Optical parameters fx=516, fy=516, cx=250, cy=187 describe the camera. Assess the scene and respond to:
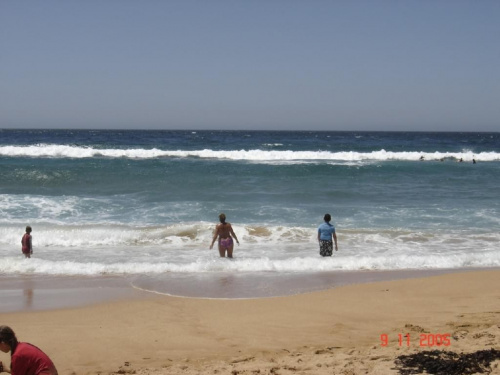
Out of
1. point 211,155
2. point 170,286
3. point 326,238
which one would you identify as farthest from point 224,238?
point 211,155

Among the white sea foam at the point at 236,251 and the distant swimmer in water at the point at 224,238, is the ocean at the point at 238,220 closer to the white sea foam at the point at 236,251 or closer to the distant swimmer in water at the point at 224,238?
the white sea foam at the point at 236,251

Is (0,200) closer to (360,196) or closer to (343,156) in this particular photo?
(360,196)

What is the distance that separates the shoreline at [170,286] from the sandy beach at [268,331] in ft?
1.00

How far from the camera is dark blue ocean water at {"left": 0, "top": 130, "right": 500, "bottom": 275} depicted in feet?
36.7

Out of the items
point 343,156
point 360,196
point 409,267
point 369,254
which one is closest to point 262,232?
point 369,254

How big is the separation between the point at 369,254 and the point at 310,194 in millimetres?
8980

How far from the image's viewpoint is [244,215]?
1678cm

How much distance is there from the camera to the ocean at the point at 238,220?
10539 millimetres

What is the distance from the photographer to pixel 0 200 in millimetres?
18516

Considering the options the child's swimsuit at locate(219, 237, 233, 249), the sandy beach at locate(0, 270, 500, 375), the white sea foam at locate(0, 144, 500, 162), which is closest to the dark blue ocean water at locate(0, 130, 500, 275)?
the child's swimsuit at locate(219, 237, 233, 249)
